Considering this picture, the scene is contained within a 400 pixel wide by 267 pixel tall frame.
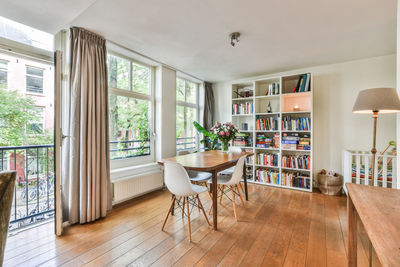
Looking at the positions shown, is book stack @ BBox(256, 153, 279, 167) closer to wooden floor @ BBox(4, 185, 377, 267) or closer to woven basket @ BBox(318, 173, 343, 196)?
woven basket @ BBox(318, 173, 343, 196)

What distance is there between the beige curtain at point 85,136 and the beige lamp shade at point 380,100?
121 inches

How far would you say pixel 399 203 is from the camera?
0.92 meters

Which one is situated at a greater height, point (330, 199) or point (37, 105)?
point (37, 105)

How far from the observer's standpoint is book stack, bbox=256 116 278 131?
3.71 metres

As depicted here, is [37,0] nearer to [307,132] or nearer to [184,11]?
[184,11]

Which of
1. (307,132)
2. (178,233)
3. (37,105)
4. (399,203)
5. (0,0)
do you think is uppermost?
(0,0)

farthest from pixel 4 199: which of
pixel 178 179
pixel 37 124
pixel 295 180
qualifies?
pixel 295 180

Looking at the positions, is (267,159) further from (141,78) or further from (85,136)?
(85,136)

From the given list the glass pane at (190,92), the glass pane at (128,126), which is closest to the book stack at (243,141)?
the glass pane at (190,92)

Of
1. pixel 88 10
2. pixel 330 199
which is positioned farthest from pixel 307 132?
pixel 88 10

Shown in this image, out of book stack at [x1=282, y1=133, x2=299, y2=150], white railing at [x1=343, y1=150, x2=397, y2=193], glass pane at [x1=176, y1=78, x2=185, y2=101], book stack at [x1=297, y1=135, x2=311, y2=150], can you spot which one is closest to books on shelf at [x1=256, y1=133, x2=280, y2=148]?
book stack at [x1=282, y1=133, x2=299, y2=150]

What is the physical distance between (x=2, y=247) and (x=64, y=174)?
1.41m

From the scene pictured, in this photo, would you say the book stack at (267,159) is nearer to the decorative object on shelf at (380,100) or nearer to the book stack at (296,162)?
the book stack at (296,162)

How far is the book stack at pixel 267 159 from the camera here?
11.9 feet
